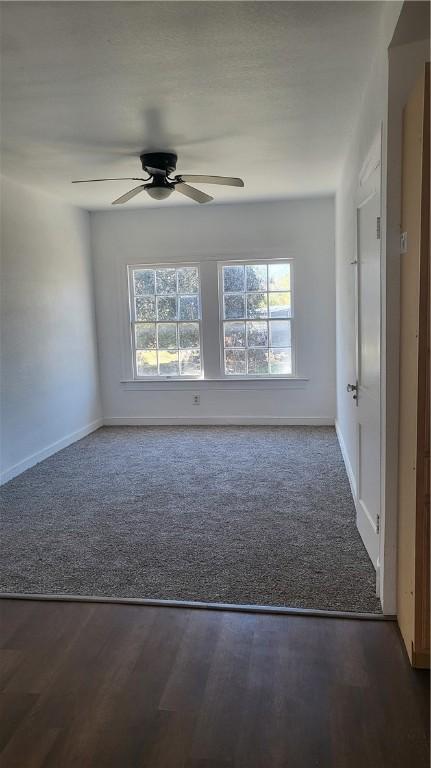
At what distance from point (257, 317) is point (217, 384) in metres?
0.92

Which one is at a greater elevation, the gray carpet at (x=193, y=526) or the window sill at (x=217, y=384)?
the window sill at (x=217, y=384)

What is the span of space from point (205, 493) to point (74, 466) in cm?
149

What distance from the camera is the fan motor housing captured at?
3.77 m

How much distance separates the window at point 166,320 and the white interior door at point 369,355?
3.22 metres

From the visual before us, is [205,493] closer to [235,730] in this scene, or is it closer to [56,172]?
[235,730]

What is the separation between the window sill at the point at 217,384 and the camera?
239 inches

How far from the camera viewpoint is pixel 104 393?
21.3 ft

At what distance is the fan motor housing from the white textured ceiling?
0.08m

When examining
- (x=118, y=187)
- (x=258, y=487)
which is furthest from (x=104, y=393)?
(x=258, y=487)

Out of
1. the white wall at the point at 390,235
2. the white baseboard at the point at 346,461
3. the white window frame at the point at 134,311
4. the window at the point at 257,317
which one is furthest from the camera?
the white window frame at the point at 134,311

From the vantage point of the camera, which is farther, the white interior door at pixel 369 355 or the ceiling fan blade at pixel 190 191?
the ceiling fan blade at pixel 190 191

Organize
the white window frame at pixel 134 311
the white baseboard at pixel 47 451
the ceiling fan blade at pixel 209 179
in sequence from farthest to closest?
1. the white window frame at pixel 134 311
2. the white baseboard at pixel 47 451
3. the ceiling fan blade at pixel 209 179

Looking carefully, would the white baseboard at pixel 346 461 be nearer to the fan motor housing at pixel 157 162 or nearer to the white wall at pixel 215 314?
the white wall at pixel 215 314

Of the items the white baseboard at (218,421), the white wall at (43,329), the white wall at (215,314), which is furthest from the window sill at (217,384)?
the white wall at (43,329)
